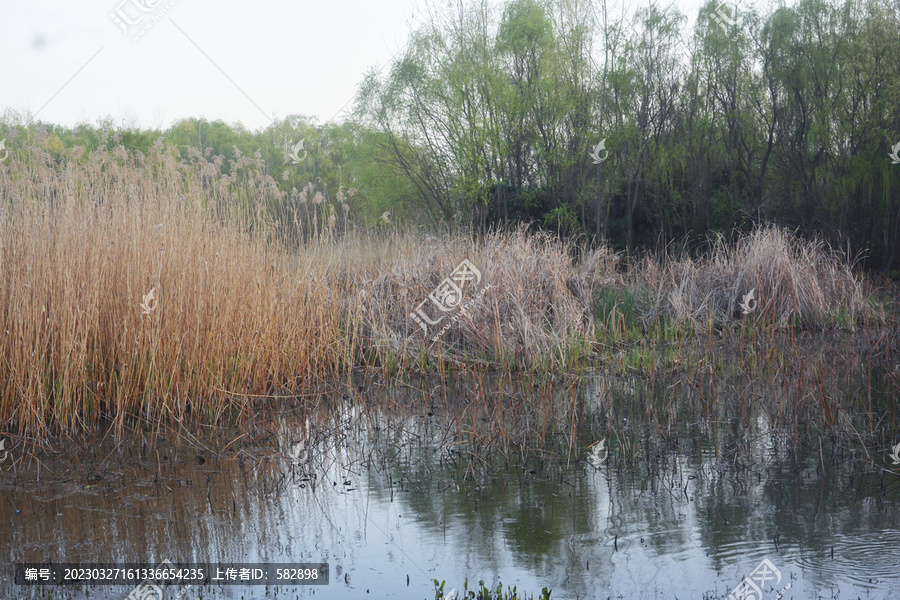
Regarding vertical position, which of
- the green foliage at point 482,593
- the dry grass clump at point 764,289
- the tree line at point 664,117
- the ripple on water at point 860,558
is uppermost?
the tree line at point 664,117

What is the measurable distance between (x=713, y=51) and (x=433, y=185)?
27.4 feet

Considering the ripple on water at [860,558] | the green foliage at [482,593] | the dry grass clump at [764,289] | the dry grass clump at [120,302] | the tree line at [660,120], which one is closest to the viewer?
the green foliage at [482,593]

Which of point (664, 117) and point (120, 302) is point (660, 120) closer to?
point (664, 117)

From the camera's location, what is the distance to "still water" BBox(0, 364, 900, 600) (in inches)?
117

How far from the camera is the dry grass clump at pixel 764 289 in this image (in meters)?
9.21

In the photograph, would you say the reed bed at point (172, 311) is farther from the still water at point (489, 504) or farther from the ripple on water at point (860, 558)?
the ripple on water at point (860, 558)

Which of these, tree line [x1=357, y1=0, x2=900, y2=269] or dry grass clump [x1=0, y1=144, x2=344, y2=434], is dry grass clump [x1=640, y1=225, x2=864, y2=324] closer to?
dry grass clump [x1=0, y1=144, x2=344, y2=434]

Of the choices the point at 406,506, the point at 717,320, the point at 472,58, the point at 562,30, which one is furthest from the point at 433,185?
the point at 406,506

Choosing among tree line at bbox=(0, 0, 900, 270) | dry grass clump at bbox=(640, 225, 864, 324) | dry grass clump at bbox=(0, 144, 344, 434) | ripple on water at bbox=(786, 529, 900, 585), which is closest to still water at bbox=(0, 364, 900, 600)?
ripple on water at bbox=(786, 529, 900, 585)

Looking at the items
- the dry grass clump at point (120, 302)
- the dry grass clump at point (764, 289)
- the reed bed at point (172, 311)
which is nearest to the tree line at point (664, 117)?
the dry grass clump at point (764, 289)

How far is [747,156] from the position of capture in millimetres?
18562

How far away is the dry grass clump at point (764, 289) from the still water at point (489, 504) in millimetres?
3749

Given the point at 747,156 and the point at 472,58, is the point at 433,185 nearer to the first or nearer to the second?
the point at 472,58

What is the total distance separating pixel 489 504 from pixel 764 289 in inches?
273
